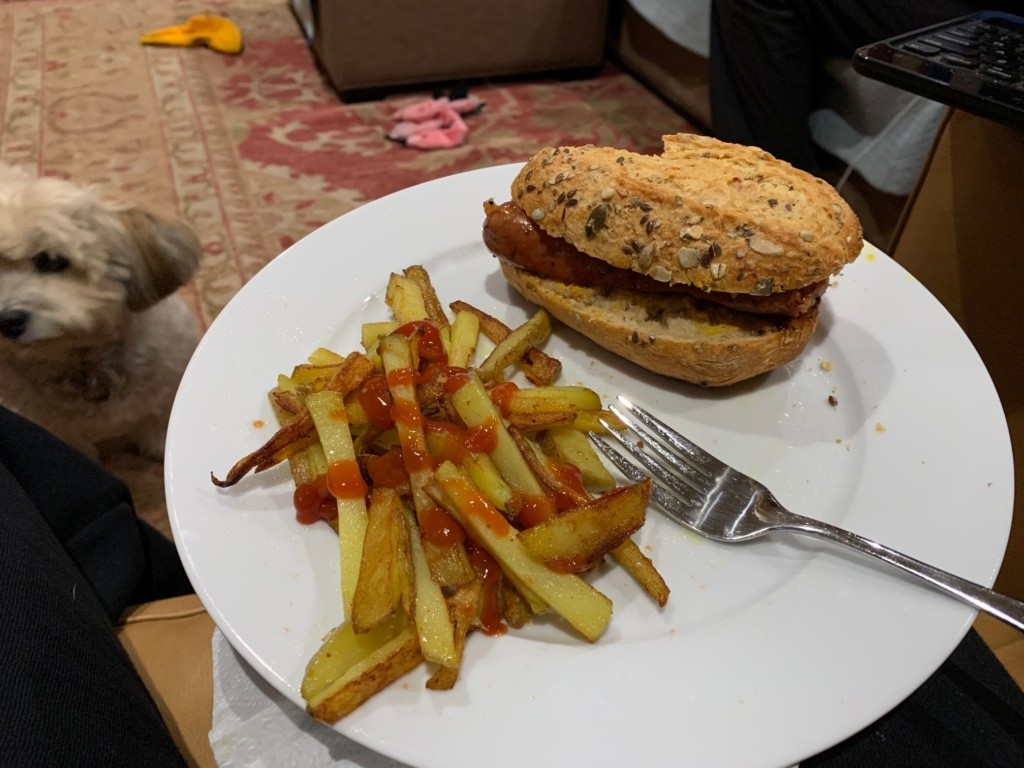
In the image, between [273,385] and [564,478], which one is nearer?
[564,478]

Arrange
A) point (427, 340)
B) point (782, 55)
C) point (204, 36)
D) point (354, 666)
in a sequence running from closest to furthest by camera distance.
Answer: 1. point (354, 666)
2. point (427, 340)
3. point (782, 55)
4. point (204, 36)

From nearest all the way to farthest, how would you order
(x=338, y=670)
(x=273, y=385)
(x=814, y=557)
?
(x=338, y=670), (x=814, y=557), (x=273, y=385)

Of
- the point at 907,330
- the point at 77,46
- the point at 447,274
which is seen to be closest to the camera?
the point at 907,330

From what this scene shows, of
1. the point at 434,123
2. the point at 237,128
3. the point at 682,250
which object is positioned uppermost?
the point at 682,250

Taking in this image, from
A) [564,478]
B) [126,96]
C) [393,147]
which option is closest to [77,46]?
[126,96]

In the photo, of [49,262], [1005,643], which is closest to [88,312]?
[49,262]

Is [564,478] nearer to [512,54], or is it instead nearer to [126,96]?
[512,54]

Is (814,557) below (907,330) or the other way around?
below

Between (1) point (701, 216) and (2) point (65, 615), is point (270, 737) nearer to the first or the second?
(2) point (65, 615)
